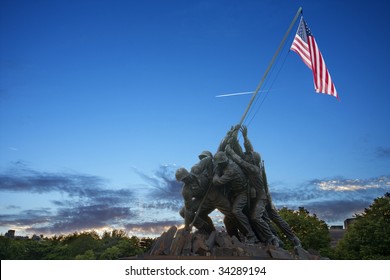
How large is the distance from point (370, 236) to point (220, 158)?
60.2 ft

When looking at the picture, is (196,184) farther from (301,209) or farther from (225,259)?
(301,209)

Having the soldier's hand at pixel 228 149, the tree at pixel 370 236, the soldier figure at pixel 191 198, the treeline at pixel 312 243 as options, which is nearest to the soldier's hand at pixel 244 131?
the soldier's hand at pixel 228 149

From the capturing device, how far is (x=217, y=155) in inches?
497

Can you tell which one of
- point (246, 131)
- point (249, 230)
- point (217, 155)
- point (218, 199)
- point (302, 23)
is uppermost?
point (302, 23)

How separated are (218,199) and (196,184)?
0.79 m

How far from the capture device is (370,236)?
88.9 ft

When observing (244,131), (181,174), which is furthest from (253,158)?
(181,174)

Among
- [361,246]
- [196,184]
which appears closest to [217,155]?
[196,184]

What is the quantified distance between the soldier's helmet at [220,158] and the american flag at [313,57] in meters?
3.26

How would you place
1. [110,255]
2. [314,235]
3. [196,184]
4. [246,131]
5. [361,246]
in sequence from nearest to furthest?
[196,184] < [246,131] < [361,246] < [314,235] < [110,255]

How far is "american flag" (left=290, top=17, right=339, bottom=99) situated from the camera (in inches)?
510

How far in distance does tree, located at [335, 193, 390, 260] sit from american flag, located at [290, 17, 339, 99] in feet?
54.1

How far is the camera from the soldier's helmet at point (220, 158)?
41.1 ft

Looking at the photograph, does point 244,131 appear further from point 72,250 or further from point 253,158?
point 72,250
